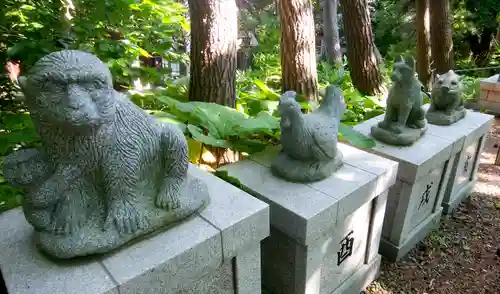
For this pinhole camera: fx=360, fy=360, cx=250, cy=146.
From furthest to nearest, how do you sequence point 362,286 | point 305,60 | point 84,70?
point 305,60
point 362,286
point 84,70

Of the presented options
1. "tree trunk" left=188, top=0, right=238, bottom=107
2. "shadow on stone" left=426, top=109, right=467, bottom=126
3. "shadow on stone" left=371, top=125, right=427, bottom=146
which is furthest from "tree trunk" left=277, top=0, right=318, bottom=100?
"shadow on stone" left=371, top=125, right=427, bottom=146

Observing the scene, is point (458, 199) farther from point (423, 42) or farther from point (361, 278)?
point (423, 42)

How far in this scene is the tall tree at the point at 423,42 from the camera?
6266 millimetres

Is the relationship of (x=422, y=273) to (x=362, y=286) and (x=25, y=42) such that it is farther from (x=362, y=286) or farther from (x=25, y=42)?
(x=25, y=42)

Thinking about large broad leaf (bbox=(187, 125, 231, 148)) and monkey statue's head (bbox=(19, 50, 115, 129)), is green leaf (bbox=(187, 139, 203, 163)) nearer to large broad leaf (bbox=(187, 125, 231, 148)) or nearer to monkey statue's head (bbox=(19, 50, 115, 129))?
large broad leaf (bbox=(187, 125, 231, 148))

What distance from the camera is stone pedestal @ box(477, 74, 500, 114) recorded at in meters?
6.73

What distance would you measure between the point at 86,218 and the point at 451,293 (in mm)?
2811

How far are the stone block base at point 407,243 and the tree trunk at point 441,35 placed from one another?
Answer: 14.9ft

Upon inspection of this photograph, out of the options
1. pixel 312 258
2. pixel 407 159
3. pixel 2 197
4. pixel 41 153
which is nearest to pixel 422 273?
pixel 407 159

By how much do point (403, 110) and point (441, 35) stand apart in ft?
15.8

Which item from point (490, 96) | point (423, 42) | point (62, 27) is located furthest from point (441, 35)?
point (62, 27)

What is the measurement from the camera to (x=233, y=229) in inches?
71.3

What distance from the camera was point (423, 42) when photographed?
639 cm

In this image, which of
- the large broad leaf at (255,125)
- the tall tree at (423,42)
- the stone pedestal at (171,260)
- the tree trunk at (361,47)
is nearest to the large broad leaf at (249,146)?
the large broad leaf at (255,125)
